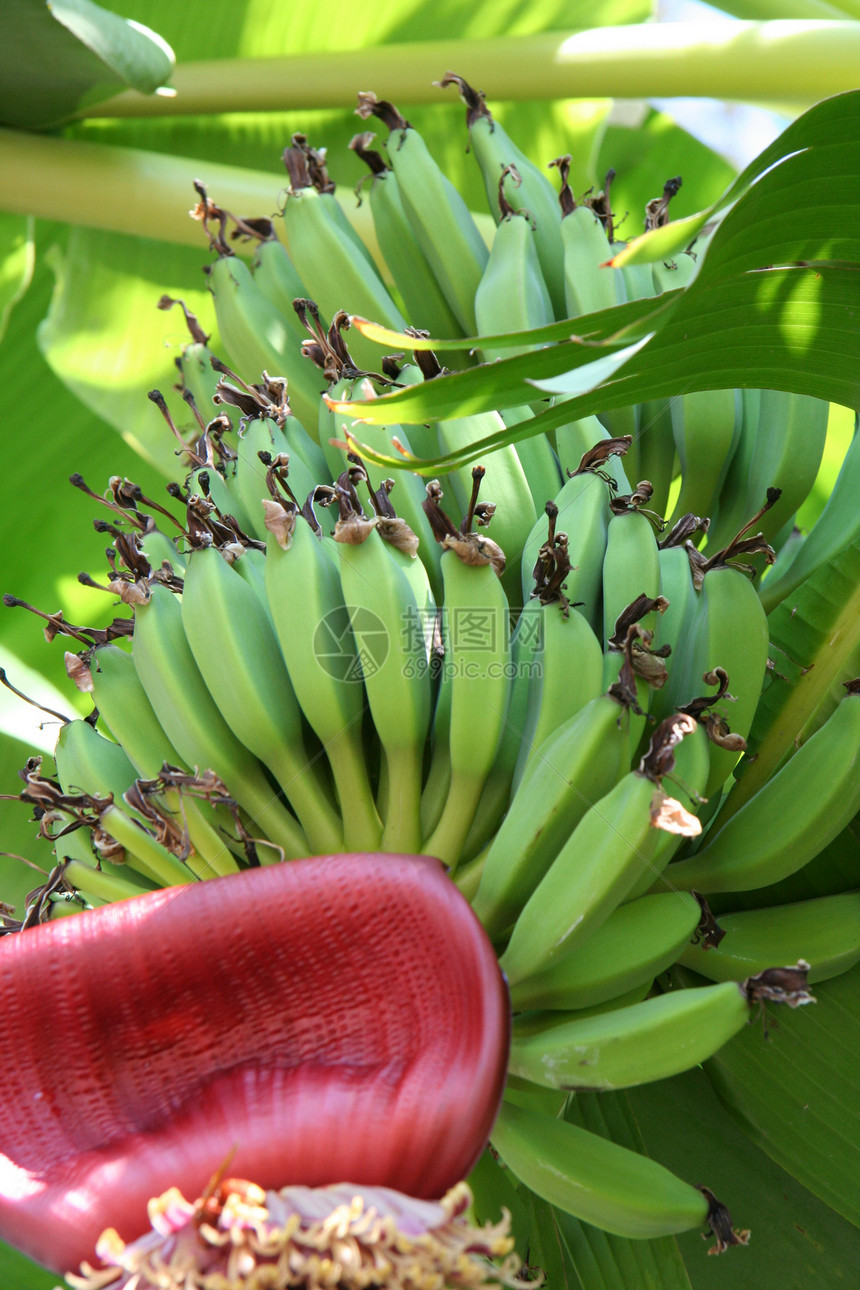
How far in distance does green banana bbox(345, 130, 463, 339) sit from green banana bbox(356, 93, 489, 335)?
0.02 m

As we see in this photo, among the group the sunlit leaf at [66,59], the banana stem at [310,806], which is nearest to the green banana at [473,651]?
the banana stem at [310,806]

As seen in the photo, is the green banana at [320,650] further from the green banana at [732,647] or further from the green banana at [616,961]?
the green banana at [732,647]

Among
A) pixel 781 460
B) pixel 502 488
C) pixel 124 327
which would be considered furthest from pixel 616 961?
pixel 124 327

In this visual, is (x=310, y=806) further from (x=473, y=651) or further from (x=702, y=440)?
(x=702, y=440)

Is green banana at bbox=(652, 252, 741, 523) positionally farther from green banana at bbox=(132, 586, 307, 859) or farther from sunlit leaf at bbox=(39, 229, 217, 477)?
sunlit leaf at bbox=(39, 229, 217, 477)

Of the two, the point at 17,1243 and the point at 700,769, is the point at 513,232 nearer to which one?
the point at 700,769

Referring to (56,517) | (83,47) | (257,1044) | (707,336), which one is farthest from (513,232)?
(56,517)

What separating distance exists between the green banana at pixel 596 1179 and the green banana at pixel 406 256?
90 centimetres

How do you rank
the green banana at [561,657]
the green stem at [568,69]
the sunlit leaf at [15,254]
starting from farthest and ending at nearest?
1. the sunlit leaf at [15,254]
2. the green stem at [568,69]
3. the green banana at [561,657]

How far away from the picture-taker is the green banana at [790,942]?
0.84m

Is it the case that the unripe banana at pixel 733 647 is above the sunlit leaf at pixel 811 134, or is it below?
below

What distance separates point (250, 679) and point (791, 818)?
47cm

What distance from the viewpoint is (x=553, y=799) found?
2.38 ft

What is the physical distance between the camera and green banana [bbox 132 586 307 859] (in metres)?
0.86
